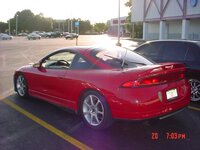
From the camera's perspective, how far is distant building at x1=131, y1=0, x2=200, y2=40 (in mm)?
38094

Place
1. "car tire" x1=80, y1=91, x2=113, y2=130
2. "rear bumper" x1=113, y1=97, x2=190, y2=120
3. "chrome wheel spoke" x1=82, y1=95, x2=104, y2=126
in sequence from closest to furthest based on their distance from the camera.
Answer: "rear bumper" x1=113, y1=97, x2=190, y2=120, "car tire" x1=80, y1=91, x2=113, y2=130, "chrome wheel spoke" x1=82, y1=95, x2=104, y2=126

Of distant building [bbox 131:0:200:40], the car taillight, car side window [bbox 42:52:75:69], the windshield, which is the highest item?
distant building [bbox 131:0:200:40]

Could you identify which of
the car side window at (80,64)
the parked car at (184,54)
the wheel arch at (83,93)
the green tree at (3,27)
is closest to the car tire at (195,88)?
the parked car at (184,54)

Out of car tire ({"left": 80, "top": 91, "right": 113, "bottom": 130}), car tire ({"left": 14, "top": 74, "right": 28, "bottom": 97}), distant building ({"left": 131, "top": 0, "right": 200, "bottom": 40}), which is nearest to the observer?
car tire ({"left": 80, "top": 91, "right": 113, "bottom": 130})

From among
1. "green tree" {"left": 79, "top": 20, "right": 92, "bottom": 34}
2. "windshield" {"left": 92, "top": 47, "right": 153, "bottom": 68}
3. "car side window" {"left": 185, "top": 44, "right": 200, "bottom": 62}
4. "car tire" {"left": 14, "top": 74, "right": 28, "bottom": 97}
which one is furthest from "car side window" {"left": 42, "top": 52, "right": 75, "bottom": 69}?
"green tree" {"left": 79, "top": 20, "right": 92, "bottom": 34}

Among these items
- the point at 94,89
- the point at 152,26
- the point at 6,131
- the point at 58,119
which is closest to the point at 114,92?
the point at 94,89

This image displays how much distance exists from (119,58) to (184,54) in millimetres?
2220

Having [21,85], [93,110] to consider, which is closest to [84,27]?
[21,85]

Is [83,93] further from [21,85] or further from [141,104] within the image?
[21,85]

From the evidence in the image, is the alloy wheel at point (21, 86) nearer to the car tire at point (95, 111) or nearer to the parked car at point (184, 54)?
the car tire at point (95, 111)

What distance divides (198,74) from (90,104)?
9.26 ft

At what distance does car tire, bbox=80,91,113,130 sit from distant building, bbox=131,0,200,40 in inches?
1325

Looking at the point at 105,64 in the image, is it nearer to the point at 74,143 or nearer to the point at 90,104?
the point at 90,104

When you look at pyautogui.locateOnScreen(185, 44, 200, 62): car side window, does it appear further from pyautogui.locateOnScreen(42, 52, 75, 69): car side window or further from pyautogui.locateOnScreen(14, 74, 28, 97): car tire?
pyautogui.locateOnScreen(14, 74, 28, 97): car tire
